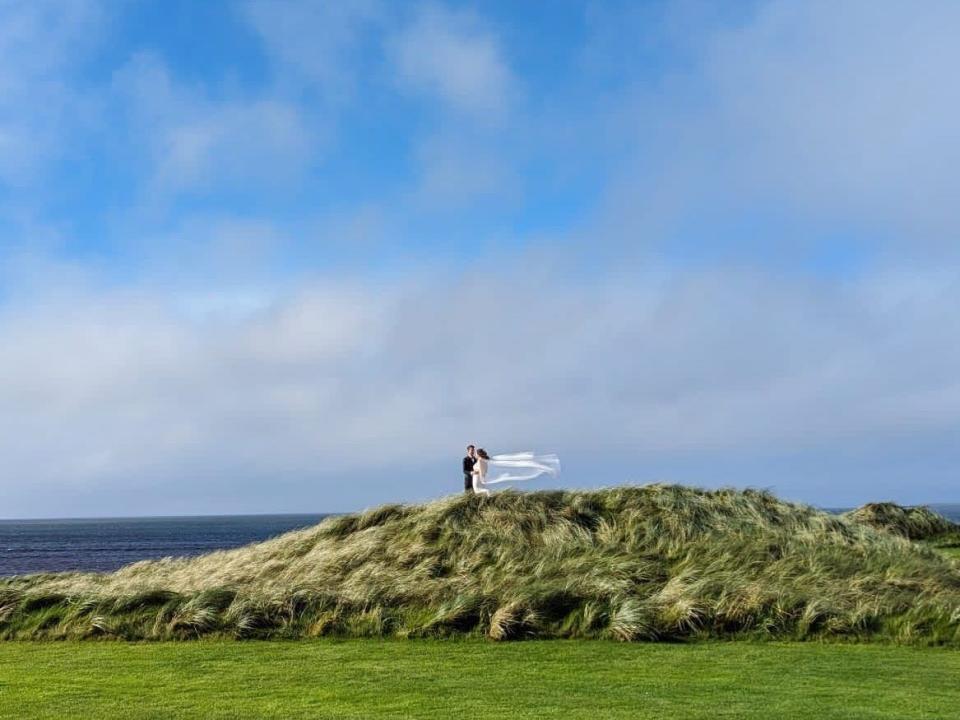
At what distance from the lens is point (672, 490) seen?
2017 cm

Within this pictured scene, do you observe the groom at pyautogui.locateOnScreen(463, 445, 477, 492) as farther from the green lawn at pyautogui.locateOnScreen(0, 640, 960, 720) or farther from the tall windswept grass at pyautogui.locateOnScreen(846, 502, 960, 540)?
the tall windswept grass at pyautogui.locateOnScreen(846, 502, 960, 540)

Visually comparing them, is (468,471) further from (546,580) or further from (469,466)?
(546,580)

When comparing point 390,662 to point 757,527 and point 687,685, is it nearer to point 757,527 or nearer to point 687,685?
point 687,685

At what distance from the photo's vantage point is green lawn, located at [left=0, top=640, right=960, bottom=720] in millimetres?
8273

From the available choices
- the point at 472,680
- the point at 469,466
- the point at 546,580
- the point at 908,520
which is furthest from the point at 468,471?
the point at 908,520

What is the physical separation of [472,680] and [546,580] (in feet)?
18.6

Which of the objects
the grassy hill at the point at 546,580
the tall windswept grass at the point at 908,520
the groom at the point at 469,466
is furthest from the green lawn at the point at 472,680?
the tall windswept grass at the point at 908,520

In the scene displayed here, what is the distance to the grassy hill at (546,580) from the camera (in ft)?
41.7

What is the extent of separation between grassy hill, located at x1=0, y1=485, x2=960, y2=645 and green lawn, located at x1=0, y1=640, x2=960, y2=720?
2.30ft

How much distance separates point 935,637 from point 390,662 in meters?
7.54

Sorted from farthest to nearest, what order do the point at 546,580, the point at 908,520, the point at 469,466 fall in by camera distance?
1. the point at 908,520
2. the point at 469,466
3. the point at 546,580

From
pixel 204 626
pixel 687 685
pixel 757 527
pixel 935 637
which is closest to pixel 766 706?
pixel 687 685

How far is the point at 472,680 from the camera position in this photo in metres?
9.59

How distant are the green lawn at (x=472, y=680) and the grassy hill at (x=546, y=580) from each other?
70 cm
